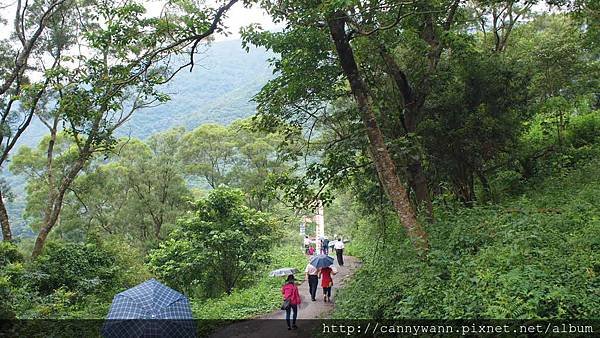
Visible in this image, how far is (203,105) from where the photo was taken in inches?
3585

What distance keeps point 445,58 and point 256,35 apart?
571 cm

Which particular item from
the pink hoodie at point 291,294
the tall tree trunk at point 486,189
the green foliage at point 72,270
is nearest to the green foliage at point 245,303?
the pink hoodie at point 291,294

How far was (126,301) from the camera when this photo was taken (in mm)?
7219

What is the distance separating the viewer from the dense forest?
6543 millimetres

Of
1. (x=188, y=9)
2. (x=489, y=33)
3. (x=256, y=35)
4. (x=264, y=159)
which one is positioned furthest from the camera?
(x=264, y=159)

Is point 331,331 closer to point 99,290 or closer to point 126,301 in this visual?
point 126,301

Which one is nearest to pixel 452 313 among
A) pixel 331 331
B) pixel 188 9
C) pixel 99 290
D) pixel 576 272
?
pixel 576 272

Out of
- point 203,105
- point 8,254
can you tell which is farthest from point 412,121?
point 203,105

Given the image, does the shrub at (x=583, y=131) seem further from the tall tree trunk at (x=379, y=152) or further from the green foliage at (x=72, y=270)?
the green foliage at (x=72, y=270)

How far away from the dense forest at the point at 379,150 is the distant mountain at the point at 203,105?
18900 mm

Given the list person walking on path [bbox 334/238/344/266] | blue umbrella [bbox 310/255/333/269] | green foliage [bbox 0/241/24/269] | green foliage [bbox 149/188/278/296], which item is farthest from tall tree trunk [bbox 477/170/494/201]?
green foliage [bbox 0/241/24/269]

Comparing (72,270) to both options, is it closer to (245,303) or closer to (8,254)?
(8,254)

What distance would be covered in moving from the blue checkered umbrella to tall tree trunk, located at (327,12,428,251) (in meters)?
4.13

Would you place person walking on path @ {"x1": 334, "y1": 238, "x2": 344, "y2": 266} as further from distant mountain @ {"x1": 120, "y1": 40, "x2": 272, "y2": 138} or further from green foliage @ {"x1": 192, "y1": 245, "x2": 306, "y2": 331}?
distant mountain @ {"x1": 120, "y1": 40, "x2": 272, "y2": 138}
